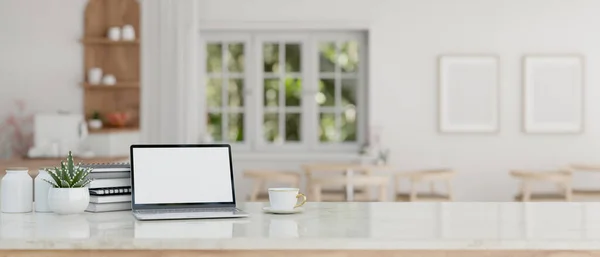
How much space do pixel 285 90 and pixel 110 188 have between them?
669 cm

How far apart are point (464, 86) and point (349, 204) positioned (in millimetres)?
6360

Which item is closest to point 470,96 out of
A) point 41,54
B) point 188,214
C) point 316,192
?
point 316,192

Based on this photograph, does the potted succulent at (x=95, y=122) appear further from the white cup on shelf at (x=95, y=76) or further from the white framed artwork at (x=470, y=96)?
the white framed artwork at (x=470, y=96)

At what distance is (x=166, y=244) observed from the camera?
8.94 feet

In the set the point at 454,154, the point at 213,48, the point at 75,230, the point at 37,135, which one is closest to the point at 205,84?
the point at 213,48

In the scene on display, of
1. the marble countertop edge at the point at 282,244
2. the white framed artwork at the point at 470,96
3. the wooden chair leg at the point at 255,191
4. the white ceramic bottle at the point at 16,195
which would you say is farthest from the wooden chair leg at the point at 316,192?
the marble countertop edge at the point at 282,244

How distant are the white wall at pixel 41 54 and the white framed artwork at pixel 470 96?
3732 mm

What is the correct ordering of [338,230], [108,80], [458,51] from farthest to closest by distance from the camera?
[458,51]
[108,80]
[338,230]

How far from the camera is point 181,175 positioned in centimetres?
346

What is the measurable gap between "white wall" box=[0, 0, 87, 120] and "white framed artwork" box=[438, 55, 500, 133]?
373cm

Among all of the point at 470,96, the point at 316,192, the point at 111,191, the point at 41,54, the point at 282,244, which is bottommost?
the point at 316,192

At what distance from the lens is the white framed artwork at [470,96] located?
9.79 meters

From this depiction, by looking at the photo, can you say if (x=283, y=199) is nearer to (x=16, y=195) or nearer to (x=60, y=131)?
(x=16, y=195)

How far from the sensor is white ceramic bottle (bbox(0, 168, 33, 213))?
3.39 m
